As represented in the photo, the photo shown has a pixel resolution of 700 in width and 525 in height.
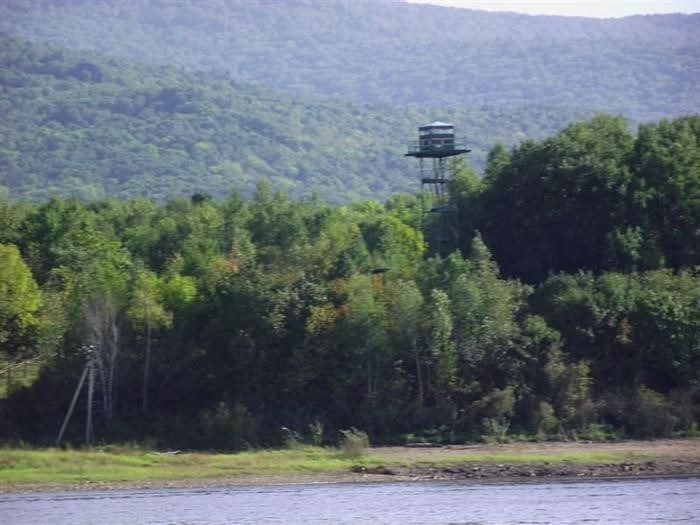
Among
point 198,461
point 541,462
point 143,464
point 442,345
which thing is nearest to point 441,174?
point 442,345

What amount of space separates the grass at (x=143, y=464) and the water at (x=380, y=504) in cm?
147

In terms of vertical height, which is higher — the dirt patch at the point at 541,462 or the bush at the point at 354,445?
the bush at the point at 354,445

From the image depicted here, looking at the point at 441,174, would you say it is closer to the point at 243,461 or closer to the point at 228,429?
the point at 228,429

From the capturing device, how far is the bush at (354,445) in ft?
174

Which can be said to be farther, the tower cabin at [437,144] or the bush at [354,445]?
the tower cabin at [437,144]

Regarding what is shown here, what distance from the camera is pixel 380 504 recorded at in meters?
45.1

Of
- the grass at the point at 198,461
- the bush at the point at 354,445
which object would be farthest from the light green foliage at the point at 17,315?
the bush at the point at 354,445

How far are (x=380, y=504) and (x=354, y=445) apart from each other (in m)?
8.16

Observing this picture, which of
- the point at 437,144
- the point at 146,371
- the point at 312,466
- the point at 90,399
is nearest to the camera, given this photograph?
the point at 312,466

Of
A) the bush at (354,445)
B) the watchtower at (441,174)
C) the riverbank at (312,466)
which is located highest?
the watchtower at (441,174)

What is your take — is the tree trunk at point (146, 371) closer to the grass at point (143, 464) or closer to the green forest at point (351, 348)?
the green forest at point (351, 348)

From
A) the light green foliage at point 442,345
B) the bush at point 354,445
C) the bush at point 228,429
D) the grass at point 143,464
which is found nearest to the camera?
the grass at point 143,464

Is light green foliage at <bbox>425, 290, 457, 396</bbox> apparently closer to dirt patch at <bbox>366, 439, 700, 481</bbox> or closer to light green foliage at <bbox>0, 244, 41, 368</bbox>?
dirt patch at <bbox>366, 439, 700, 481</bbox>

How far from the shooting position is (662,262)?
215 ft
